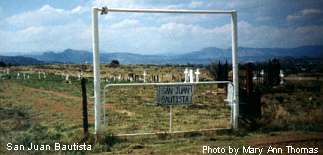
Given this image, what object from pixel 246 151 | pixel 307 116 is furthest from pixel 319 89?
pixel 246 151

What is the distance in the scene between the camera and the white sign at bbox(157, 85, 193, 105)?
425 inches

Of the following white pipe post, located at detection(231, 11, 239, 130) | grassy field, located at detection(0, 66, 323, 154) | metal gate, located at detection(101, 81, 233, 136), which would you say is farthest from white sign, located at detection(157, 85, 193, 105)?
white pipe post, located at detection(231, 11, 239, 130)

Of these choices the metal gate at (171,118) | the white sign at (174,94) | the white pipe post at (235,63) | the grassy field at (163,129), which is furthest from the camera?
the metal gate at (171,118)

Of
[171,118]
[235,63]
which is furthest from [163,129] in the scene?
[235,63]

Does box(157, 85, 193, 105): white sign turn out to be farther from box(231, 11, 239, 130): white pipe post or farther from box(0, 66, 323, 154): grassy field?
box(231, 11, 239, 130): white pipe post

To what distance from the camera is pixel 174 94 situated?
35.7ft

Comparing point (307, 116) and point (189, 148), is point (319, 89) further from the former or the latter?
point (189, 148)

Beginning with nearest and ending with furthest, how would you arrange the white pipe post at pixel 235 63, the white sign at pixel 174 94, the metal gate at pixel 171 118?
the white sign at pixel 174 94
the white pipe post at pixel 235 63
the metal gate at pixel 171 118

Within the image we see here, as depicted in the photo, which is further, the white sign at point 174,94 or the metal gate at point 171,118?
the metal gate at point 171,118

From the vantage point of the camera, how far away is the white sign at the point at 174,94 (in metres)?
10.8

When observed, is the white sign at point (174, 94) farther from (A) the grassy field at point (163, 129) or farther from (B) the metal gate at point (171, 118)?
(A) the grassy field at point (163, 129)

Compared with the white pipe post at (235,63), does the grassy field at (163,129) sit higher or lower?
lower

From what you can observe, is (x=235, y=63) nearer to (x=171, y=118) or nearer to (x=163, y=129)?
(x=171, y=118)

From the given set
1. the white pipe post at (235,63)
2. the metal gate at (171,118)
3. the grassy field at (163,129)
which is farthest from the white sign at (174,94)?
the white pipe post at (235,63)
